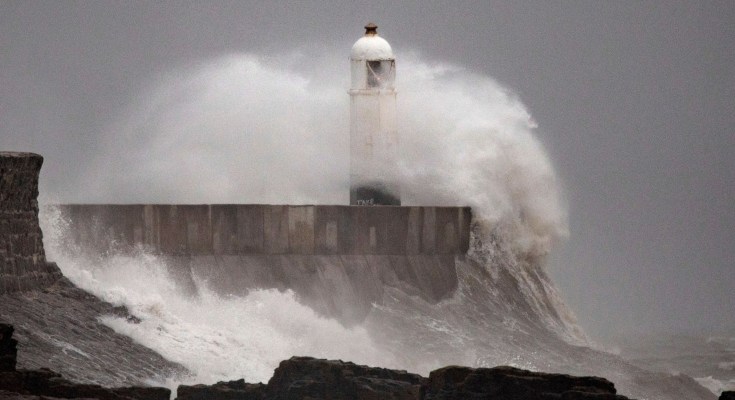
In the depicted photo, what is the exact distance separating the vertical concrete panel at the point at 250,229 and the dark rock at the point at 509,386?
23.2 feet

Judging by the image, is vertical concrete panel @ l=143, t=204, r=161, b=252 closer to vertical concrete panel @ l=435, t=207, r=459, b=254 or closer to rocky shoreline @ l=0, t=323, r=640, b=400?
vertical concrete panel @ l=435, t=207, r=459, b=254

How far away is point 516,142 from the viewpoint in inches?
981

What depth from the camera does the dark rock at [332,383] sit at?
13.5 metres

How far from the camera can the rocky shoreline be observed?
492 inches

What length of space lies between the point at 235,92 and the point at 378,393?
13605 millimetres

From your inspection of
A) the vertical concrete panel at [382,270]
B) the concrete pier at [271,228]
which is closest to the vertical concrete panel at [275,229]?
the concrete pier at [271,228]

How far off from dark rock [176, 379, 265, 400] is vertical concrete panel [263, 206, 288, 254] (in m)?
6.71

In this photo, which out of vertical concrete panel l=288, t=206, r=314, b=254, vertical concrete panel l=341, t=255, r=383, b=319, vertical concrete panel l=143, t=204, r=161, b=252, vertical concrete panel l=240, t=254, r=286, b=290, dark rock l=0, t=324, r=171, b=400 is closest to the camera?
dark rock l=0, t=324, r=171, b=400

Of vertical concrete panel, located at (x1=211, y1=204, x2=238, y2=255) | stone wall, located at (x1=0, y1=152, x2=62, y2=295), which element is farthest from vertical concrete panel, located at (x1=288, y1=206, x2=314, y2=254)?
stone wall, located at (x1=0, y1=152, x2=62, y2=295)

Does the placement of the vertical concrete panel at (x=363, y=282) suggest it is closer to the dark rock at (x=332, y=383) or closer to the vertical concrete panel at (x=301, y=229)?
the vertical concrete panel at (x=301, y=229)

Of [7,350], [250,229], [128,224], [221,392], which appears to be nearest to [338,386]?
[221,392]

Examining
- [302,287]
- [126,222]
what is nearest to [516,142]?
[302,287]

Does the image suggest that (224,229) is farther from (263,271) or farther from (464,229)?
(464,229)

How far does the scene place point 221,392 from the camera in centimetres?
1335
